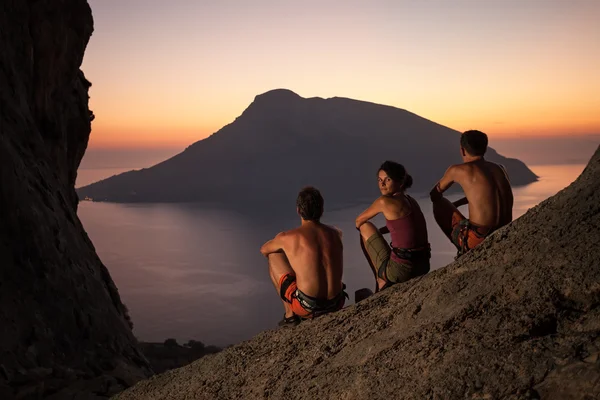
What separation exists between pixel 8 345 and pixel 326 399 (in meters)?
7.79

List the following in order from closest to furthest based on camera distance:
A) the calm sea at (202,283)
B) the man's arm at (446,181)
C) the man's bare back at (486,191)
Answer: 1. the man's bare back at (486,191)
2. the man's arm at (446,181)
3. the calm sea at (202,283)

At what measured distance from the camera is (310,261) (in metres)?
6.36

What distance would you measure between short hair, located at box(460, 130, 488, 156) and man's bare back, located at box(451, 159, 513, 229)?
0.14 metres

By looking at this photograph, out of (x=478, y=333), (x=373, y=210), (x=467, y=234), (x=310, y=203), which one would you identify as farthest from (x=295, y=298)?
(x=478, y=333)

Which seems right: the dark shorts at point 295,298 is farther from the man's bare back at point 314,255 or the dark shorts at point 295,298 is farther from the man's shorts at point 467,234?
the man's shorts at point 467,234

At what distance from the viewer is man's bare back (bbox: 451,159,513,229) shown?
6219mm

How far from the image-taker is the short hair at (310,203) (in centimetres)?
636

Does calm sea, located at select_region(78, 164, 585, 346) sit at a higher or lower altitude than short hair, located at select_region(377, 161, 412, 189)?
lower

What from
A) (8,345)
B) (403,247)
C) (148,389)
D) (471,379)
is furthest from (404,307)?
(8,345)

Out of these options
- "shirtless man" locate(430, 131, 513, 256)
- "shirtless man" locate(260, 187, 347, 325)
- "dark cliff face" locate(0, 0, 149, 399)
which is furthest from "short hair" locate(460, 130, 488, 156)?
"dark cliff face" locate(0, 0, 149, 399)

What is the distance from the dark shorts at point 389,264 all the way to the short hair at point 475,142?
1.45m

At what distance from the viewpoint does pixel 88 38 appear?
836 inches

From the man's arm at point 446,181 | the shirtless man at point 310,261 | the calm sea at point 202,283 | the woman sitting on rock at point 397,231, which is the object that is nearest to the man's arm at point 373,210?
the woman sitting on rock at point 397,231

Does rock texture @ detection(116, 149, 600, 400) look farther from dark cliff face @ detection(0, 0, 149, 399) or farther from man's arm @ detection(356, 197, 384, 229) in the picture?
dark cliff face @ detection(0, 0, 149, 399)
